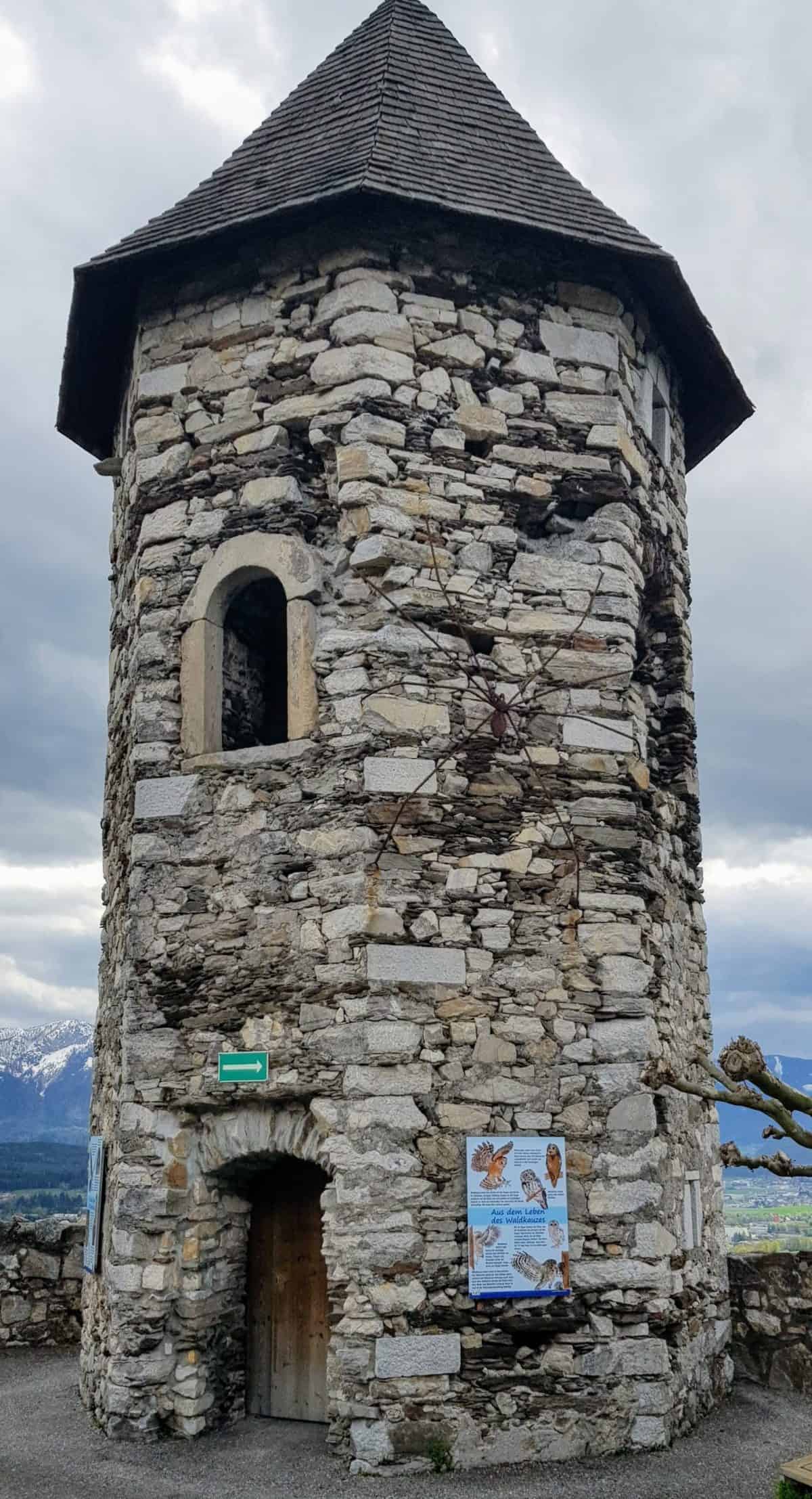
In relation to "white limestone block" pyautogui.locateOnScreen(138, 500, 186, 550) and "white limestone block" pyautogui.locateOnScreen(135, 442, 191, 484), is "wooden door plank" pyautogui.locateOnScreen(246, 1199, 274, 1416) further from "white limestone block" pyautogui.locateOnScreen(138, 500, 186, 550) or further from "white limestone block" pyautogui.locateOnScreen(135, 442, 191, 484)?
"white limestone block" pyautogui.locateOnScreen(135, 442, 191, 484)

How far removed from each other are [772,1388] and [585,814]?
431cm

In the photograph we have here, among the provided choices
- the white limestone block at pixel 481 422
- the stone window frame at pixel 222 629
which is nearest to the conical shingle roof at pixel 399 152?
the white limestone block at pixel 481 422

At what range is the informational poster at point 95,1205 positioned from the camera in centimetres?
849

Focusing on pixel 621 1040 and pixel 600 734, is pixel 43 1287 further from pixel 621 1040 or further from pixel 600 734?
pixel 600 734

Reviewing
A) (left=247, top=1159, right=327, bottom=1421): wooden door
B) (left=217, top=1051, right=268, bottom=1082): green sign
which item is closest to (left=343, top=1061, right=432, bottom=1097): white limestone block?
(left=217, top=1051, right=268, bottom=1082): green sign

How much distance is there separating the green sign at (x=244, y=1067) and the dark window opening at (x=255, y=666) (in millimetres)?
2043

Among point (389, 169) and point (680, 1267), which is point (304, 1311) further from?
point (389, 169)

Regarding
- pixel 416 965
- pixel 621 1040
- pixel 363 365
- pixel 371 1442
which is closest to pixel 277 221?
pixel 363 365

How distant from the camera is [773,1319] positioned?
9.20 m

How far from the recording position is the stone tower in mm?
7480

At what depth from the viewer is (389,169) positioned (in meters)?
8.67

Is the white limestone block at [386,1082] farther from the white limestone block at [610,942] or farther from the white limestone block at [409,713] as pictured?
the white limestone block at [409,713]

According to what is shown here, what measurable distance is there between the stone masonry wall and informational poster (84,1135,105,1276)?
0.58ft

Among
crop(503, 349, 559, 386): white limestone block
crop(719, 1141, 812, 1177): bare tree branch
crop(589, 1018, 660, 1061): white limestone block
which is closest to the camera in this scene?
crop(719, 1141, 812, 1177): bare tree branch
